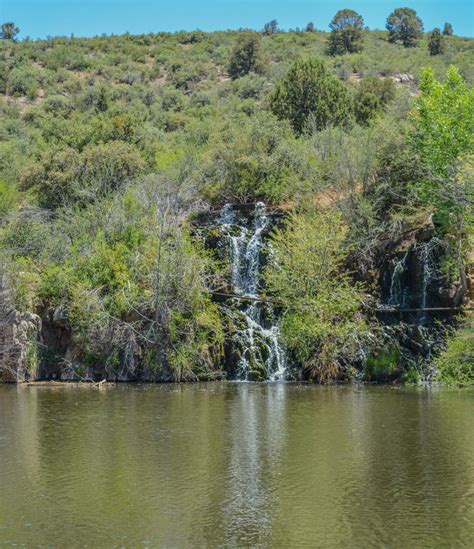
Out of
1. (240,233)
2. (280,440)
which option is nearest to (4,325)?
(240,233)

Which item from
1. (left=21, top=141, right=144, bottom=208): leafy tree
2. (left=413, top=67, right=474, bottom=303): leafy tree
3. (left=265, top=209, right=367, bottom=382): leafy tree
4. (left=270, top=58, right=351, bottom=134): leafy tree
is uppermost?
(left=270, top=58, right=351, bottom=134): leafy tree

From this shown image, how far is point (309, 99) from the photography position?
6525 centimetres

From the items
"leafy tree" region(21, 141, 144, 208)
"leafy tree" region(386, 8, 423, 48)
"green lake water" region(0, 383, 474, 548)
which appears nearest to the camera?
"green lake water" region(0, 383, 474, 548)

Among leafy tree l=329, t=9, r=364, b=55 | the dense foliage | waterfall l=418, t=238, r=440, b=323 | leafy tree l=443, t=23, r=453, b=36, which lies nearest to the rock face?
the dense foliage

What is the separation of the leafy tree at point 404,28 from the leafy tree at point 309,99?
192 ft

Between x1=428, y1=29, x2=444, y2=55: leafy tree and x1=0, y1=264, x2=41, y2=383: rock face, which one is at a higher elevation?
x1=428, y1=29, x2=444, y2=55: leafy tree

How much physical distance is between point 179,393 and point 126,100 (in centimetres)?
6058

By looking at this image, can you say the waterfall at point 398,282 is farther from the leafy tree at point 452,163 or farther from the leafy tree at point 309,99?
the leafy tree at point 309,99

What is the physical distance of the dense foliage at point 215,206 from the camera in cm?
3953

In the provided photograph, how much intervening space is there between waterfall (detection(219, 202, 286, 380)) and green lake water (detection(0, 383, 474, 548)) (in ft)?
25.8

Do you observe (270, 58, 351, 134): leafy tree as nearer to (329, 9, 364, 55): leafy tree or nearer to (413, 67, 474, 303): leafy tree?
(413, 67, 474, 303): leafy tree

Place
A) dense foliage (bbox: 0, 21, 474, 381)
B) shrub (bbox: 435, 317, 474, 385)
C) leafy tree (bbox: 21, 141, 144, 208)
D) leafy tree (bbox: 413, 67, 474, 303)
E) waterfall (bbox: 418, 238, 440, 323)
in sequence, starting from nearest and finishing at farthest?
shrub (bbox: 435, 317, 474, 385)
leafy tree (bbox: 413, 67, 474, 303)
dense foliage (bbox: 0, 21, 474, 381)
waterfall (bbox: 418, 238, 440, 323)
leafy tree (bbox: 21, 141, 144, 208)

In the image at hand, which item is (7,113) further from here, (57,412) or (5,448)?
(5,448)

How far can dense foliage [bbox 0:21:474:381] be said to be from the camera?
3953 cm
